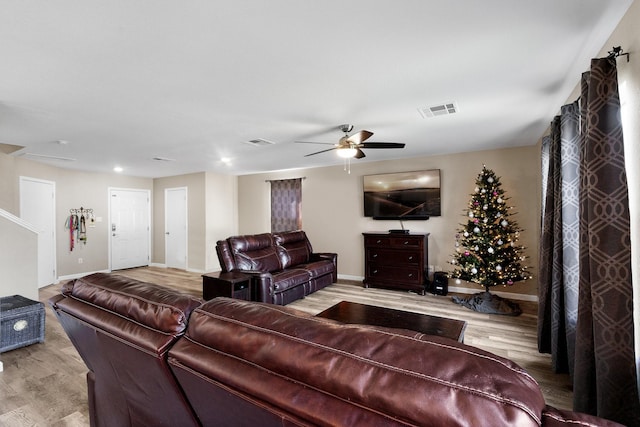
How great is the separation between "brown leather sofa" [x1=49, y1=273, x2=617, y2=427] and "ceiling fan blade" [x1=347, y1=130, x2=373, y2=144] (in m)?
2.51

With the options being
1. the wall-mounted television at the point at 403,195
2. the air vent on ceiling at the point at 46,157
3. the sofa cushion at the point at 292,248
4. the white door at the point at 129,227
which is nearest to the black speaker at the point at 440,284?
the wall-mounted television at the point at 403,195

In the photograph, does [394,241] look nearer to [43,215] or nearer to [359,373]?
[359,373]

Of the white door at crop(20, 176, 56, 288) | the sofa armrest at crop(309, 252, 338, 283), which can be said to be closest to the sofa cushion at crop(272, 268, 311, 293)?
the sofa armrest at crop(309, 252, 338, 283)

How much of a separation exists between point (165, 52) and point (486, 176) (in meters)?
4.18

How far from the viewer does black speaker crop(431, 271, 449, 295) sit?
16.0ft

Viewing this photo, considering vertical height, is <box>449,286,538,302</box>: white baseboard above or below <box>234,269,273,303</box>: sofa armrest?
below

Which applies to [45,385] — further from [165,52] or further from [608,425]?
[608,425]

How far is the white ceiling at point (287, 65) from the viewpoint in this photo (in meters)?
1.63

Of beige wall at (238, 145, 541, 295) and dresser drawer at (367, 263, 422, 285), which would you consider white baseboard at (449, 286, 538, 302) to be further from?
dresser drawer at (367, 263, 422, 285)

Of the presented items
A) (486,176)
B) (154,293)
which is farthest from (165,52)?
(486,176)

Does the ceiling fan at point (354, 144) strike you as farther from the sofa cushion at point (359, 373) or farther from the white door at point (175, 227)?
the white door at point (175, 227)

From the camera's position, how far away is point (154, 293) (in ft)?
4.02

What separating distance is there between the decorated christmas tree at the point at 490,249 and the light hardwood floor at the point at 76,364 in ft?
1.31

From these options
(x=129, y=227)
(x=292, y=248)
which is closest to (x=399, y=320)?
(x=292, y=248)
